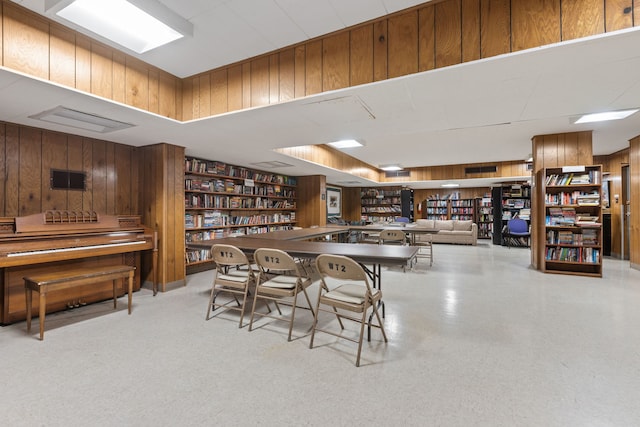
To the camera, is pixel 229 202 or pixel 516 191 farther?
pixel 516 191

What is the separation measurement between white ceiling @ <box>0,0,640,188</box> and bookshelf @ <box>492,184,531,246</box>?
5402mm

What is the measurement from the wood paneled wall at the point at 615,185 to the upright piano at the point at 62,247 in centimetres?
942

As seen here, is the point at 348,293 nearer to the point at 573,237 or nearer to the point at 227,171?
the point at 227,171

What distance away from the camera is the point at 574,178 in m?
4.75

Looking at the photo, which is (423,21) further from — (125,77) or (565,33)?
(125,77)

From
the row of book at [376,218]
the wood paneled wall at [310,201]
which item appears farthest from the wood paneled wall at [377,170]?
the row of book at [376,218]

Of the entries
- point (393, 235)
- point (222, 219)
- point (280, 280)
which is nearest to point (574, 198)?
point (393, 235)

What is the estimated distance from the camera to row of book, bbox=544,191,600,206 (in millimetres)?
4664

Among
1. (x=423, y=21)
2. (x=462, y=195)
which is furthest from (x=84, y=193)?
(x=462, y=195)

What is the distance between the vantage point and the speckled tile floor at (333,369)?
1.61 metres

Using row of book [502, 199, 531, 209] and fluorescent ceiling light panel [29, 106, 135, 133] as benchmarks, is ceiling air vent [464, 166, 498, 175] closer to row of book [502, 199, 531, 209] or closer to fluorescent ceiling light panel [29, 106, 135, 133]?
row of book [502, 199, 531, 209]

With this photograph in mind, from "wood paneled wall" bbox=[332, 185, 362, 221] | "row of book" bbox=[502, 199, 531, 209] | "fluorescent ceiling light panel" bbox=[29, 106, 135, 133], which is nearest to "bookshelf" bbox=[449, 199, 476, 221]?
"row of book" bbox=[502, 199, 531, 209]

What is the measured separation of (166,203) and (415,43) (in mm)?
3791

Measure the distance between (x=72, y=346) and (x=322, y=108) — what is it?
3115 mm
